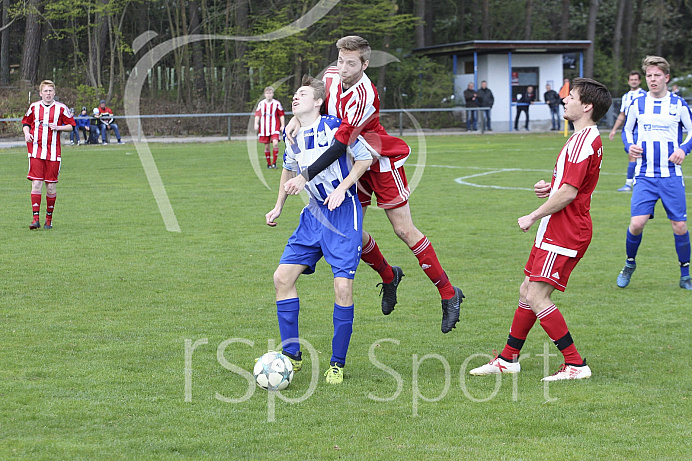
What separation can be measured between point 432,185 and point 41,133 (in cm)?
840

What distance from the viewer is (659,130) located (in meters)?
8.46

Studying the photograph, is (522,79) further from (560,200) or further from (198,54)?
(560,200)

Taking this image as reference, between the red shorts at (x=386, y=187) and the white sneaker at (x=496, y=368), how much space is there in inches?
56.6

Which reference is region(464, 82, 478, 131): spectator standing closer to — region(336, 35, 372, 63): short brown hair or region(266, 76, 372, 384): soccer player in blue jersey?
region(336, 35, 372, 63): short brown hair

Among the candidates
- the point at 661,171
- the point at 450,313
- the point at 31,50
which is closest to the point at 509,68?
the point at 31,50

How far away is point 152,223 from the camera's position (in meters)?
12.4

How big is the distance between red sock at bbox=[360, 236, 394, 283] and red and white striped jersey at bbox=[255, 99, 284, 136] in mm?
15101

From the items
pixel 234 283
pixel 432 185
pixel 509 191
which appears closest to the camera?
pixel 234 283

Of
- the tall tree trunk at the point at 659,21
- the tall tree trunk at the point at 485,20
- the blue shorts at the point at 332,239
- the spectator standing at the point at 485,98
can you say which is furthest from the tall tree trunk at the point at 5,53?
the blue shorts at the point at 332,239

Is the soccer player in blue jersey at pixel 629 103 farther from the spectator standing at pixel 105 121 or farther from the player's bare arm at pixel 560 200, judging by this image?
the spectator standing at pixel 105 121

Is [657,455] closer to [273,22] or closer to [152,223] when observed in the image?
[152,223]

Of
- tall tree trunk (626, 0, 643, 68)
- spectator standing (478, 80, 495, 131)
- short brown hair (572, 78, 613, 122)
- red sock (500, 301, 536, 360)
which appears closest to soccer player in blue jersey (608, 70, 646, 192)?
short brown hair (572, 78, 613, 122)

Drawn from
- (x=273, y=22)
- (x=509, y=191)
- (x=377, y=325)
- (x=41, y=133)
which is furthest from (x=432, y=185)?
(x=273, y=22)

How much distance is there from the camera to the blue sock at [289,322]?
5.26 metres
